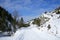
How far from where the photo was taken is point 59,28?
18297mm

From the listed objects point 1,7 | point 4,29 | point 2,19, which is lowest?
point 4,29

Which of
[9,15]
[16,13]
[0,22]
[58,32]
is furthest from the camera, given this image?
[9,15]

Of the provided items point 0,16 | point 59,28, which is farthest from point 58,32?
point 0,16

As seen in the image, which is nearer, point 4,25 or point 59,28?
point 59,28

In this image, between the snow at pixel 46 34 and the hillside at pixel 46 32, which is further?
the hillside at pixel 46 32

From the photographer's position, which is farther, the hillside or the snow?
the hillside

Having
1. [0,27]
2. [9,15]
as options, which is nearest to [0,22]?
[0,27]

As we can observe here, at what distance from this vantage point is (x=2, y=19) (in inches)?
2066

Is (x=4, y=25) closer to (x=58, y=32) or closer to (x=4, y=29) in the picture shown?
(x=4, y=29)

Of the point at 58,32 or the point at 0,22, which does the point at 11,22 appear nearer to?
the point at 0,22

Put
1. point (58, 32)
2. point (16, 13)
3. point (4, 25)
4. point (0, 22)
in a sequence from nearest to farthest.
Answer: point (58, 32)
point (0, 22)
point (4, 25)
point (16, 13)

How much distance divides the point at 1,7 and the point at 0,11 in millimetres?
5253

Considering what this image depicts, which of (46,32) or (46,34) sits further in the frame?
(46,32)

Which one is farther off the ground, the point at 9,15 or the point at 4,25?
the point at 9,15
